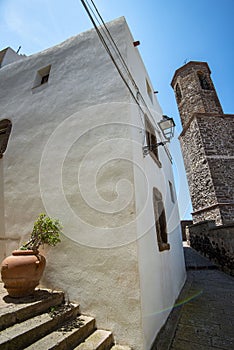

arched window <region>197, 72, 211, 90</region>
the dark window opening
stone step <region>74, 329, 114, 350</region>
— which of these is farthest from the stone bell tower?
the dark window opening

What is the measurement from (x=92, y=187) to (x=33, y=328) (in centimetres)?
199

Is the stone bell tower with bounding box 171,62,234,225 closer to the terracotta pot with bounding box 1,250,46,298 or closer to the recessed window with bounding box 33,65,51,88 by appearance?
the terracotta pot with bounding box 1,250,46,298

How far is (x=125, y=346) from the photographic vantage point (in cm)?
222

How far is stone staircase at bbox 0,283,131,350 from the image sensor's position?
1802mm

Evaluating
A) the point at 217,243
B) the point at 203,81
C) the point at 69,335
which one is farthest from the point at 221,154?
the point at 69,335

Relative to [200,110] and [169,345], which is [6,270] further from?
[200,110]

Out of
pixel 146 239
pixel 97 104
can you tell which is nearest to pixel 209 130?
pixel 97 104

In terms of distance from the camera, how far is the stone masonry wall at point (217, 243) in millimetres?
6434

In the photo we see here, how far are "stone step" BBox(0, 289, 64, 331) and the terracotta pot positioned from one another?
103mm

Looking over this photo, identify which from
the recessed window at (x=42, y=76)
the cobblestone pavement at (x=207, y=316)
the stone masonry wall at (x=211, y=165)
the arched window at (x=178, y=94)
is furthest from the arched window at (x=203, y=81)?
the cobblestone pavement at (x=207, y=316)

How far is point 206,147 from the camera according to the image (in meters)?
10.6

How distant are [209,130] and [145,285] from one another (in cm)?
1111

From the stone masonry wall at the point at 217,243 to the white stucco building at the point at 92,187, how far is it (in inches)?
153

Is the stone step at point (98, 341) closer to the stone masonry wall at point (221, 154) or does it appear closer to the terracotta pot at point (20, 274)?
the terracotta pot at point (20, 274)
